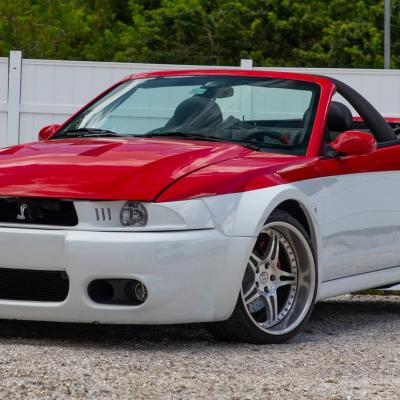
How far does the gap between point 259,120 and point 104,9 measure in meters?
62.1

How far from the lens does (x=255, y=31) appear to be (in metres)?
56.4

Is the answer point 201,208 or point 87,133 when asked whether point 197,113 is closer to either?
point 87,133

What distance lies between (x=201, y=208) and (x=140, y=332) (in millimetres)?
1129

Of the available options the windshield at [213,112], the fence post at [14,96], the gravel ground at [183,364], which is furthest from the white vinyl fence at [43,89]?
the gravel ground at [183,364]

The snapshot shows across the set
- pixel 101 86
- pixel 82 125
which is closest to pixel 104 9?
pixel 101 86

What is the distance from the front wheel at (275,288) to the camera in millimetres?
6645

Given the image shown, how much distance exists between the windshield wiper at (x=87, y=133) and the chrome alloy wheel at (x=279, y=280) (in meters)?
1.17

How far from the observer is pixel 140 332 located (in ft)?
23.5

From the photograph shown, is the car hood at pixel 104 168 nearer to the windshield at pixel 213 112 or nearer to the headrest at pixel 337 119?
the windshield at pixel 213 112

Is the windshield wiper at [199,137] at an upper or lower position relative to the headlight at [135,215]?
upper

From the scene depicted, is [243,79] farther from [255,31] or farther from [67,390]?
[255,31]

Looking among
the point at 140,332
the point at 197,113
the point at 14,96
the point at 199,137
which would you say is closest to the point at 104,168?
the point at 199,137

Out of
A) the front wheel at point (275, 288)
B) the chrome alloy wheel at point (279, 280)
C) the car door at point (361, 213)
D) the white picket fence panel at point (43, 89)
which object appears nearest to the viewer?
the front wheel at point (275, 288)

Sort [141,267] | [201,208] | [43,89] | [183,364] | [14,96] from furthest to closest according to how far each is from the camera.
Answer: [43,89] < [14,96] < [201,208] < [141,267] < [183,364]
